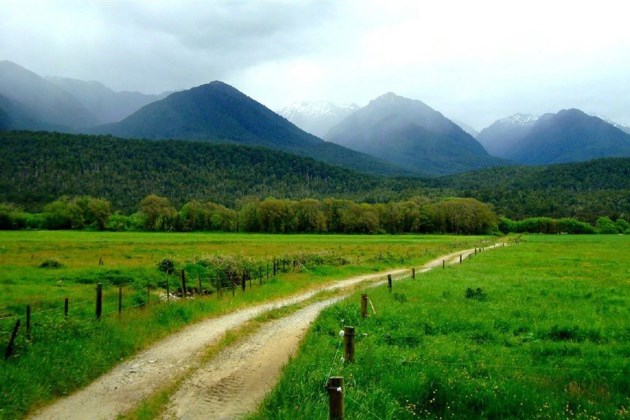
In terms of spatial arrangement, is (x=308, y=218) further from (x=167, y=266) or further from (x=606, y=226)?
(x=167, y=266)

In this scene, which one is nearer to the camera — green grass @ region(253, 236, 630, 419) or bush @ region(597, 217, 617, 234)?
green grass @ region(253, 236, 630, 419)

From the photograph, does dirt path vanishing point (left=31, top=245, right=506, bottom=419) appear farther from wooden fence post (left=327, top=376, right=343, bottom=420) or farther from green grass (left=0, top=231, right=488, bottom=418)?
wooden fence post (left=327, top=376, right=343, bottom=420)

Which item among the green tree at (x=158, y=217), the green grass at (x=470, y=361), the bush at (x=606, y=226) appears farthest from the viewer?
the bush at (x=606, y=226)

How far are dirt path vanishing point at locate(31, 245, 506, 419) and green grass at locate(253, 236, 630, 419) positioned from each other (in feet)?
3.21

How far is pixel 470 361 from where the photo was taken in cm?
1168

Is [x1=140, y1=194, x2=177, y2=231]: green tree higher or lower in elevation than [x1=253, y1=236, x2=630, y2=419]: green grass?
higher

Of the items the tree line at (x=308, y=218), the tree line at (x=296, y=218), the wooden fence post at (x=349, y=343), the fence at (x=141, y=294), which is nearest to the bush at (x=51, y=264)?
the fence at (x=141, y=294)

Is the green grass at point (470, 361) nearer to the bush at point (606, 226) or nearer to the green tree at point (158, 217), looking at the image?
the green tree at point (158, 217)

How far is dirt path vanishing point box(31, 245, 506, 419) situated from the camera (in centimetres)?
990

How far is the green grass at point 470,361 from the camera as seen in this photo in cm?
890

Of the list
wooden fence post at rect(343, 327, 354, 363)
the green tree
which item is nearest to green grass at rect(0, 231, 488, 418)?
wooden fence post at rect(343, 327, 354, 363)

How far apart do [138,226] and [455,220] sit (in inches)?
4208

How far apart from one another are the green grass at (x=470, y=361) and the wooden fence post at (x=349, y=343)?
0.75 ft

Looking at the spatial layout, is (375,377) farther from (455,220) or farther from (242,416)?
(455,220)
